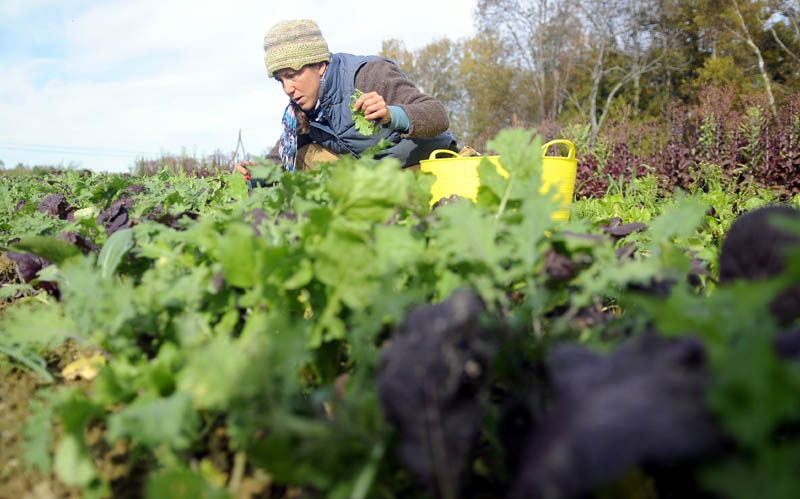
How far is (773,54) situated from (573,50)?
12.9 meters

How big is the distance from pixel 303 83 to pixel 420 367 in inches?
172

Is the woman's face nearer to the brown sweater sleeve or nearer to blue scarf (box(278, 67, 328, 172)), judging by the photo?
blue scarf (box(278, 67, 328, 172))

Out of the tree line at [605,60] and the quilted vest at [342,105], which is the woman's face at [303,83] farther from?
the tree line at [605,60]

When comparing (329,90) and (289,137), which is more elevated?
(329,90)

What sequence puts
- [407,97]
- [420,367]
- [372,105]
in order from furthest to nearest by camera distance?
[407,97] → [372,105] → [420,367]

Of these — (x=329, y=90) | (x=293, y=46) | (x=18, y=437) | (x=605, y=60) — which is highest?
(x=605, y=60)

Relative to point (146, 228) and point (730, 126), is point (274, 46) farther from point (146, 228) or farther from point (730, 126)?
point (730, 126)

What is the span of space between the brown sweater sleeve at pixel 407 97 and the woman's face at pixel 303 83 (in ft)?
1.34

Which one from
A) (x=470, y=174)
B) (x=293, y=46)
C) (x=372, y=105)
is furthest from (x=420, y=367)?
(x=293, y=46)

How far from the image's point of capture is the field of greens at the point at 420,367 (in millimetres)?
599

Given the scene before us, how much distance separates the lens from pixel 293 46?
177 inches

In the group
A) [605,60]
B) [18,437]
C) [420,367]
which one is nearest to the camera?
[420,367]

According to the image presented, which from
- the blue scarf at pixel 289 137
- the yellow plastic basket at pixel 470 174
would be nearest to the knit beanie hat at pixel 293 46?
the blue scarf at pixel 289 137

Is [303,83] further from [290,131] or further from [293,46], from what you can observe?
[290,131]
